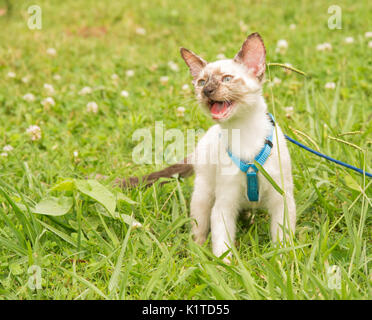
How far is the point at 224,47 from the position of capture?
5586 mm

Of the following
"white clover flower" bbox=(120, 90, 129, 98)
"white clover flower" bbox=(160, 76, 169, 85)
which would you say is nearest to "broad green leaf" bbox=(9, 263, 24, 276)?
"white clover flower" bbox=(120, 90, 129, 98)

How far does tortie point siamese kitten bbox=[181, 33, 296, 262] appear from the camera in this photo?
248cm

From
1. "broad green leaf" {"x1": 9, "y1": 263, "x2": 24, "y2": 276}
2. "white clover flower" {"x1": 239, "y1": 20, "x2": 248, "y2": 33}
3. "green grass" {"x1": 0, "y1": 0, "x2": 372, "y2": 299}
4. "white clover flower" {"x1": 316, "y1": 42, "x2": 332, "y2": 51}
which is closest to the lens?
"green grass" {"x1": 0, "y1": 0, "x2": 372, "y2": 299}

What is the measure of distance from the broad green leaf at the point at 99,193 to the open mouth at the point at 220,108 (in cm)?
80

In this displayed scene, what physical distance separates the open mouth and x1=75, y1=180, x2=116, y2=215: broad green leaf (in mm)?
799

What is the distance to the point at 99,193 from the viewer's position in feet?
9.17

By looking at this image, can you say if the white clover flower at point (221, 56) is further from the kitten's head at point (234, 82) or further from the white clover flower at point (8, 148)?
the kitten's head at point (234, 82)

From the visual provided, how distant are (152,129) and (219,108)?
177 centimetres

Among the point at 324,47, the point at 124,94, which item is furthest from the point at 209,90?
the point at 324,47

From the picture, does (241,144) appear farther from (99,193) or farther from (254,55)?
(99,193)

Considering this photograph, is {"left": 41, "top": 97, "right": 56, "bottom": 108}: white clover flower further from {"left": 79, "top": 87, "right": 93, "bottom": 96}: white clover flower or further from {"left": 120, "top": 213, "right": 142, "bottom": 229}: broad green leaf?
{"left": 120, "top": 213, "right": 142, "bottom": 229}: broad green leaf
